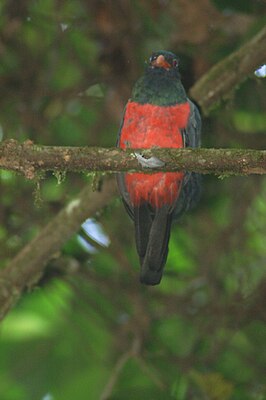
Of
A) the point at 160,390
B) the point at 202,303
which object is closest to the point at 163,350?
the point at 202,303

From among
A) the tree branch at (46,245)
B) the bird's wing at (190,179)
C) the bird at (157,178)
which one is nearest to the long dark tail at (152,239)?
the bird at (157,178)

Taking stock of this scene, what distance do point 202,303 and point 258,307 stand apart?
1.55 feet

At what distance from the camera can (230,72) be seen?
5.18 meters

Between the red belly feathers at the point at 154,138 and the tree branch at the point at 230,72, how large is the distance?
682mm

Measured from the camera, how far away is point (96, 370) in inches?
222

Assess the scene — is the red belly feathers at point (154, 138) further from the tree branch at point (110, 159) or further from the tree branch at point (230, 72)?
the tree branch at point (110, 159)

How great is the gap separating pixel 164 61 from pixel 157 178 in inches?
36.5

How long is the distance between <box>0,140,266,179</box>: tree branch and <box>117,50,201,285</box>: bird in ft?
2.97

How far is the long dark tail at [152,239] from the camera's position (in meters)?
4.36

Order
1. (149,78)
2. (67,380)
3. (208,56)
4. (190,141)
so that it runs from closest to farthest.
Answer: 1. (190,141)
2. (149,78)
3. (67,380)
4. (208,56)

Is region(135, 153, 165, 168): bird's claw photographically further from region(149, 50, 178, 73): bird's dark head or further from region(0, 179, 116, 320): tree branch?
region(149, 50, 178, 73): bird's dark head

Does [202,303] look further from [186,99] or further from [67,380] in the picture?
[186,99]

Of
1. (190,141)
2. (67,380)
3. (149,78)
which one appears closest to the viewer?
(190,141)

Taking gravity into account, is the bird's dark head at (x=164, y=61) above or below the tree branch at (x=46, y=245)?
above
